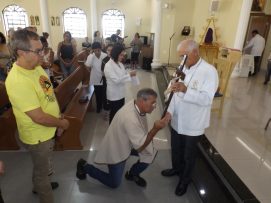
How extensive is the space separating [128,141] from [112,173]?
406 millimetres

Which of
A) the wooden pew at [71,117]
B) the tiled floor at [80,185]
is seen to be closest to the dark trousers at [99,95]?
the wooden pew at [71,117]

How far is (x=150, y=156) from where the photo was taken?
2266mm

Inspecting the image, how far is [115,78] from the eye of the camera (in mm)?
3209

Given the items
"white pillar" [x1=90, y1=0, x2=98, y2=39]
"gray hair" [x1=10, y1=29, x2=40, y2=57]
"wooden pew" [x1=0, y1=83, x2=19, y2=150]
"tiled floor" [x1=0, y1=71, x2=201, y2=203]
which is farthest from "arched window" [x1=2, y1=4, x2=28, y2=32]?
"gray hair" [x1=10, y1=29, x2=40, y2=57]

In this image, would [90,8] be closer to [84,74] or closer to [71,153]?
[84,74]

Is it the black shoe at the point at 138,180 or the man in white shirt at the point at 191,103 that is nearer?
the man in white shirt at the point at 191,103

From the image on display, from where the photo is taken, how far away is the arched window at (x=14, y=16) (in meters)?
11.5

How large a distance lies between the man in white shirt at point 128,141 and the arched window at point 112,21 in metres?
10.6

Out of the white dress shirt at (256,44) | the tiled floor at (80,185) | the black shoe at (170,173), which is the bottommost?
the tiled floor at (80,185)

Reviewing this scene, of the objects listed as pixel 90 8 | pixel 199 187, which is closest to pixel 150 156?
pixel 199 187

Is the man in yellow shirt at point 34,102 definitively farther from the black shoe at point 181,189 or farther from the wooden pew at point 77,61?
the wooden pew at point 77,61

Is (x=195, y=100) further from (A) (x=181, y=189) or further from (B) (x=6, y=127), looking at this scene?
(B) (x=6, y=127)

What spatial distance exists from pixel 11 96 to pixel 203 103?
1525mm

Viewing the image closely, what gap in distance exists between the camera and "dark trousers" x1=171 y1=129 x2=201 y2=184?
2193mm
